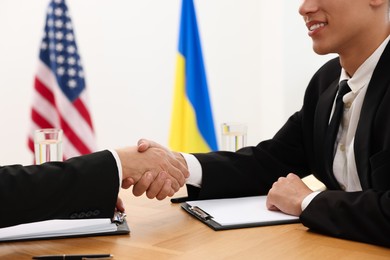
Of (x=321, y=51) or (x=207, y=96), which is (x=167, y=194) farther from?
(x=207, y=96)

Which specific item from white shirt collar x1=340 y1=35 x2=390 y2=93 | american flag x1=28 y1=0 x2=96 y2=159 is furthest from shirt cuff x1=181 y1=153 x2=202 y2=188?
american flag x1=28 y1=0 x2=96 y2=159

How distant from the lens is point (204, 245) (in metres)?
1.43

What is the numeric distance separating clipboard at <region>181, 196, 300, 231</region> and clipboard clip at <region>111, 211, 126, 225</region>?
0.73 ft

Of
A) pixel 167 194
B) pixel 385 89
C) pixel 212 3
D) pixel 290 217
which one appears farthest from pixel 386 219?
pixel 212 3

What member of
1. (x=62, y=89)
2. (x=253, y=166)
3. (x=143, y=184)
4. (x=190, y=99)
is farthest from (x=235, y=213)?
(x=190, y=99)

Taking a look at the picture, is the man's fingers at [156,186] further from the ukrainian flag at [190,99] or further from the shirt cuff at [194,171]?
the ukrainian flag at [190,99]

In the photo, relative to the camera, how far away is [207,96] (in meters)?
4.36

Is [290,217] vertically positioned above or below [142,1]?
below

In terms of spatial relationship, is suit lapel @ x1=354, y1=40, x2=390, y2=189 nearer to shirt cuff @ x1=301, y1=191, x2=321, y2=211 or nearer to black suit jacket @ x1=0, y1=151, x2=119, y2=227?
shirt cuff @ x1=301, y1=191, x2=321, y2=211

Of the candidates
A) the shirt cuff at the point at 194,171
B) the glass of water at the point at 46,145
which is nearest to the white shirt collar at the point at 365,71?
the shirt cuff at the point at 194,171

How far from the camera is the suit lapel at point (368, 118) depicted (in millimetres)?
1821

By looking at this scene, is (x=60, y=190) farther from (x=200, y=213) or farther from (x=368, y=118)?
(x=368, y=118)

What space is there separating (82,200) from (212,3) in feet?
12.9

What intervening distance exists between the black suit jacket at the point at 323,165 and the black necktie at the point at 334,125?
6cm
